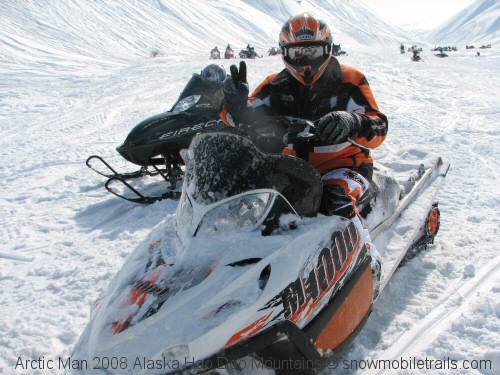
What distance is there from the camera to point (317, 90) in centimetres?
300

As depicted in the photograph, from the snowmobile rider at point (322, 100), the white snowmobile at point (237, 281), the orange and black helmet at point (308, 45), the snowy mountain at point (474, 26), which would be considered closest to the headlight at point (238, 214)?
the white snowmobile at point (237, 281)

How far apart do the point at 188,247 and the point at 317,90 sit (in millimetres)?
1496

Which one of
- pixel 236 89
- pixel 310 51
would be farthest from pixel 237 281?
pixel 310 51

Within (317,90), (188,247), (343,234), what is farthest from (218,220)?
(317,90)

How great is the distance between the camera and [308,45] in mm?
2893

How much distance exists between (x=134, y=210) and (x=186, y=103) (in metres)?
1.44

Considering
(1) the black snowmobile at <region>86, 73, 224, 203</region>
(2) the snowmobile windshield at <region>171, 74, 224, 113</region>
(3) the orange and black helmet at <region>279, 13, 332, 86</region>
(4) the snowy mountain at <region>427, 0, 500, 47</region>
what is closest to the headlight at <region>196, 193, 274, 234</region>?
(3) the orange and black helmet at <region>279, 13, 332, 86</region>

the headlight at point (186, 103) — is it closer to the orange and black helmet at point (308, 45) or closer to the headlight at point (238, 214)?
the orange and black helmet at point (308, 45)

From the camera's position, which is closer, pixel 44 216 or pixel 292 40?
pixel 292 40

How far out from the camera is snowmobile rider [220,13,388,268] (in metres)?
2.66

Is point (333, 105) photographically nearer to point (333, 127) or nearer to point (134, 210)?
point (333, 127)

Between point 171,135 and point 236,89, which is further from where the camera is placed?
point 171,135

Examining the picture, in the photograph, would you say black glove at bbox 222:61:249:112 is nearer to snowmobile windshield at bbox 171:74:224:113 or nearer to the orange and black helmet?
the orange and black helmet

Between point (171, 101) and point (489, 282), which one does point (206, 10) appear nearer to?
point (171, 101)
